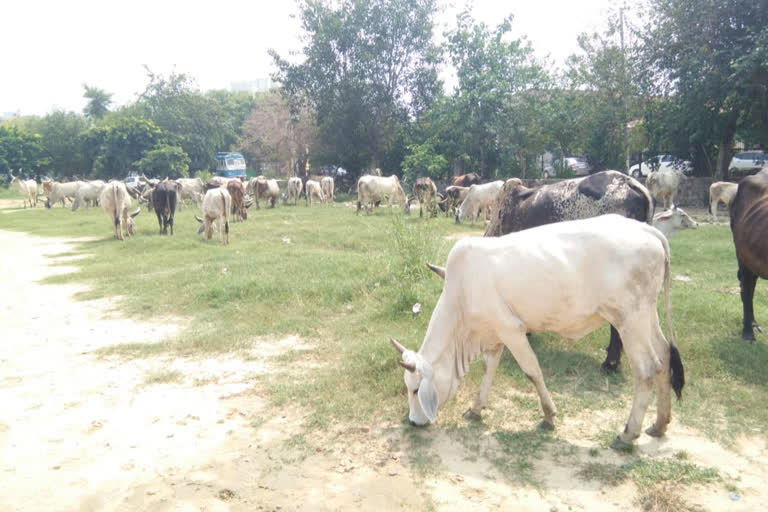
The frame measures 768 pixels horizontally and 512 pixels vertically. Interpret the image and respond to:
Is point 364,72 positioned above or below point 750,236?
above

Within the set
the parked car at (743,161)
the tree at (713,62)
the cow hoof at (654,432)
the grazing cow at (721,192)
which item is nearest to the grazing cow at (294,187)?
the tree at (713,62)

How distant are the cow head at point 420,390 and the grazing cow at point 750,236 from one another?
3.84 m

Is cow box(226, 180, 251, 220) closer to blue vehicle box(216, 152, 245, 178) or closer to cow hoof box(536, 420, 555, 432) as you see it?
cow hoof box(536, 420, 555, 432)

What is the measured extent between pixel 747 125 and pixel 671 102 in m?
2.48

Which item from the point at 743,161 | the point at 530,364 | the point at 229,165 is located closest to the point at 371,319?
the point at 530,364

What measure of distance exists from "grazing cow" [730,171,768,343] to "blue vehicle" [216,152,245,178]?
43.4 m

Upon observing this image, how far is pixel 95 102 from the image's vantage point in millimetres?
52875

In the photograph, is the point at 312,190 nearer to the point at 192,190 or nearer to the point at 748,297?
the point at 192,190

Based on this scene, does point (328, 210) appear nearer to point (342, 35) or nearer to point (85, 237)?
point (85, 237)

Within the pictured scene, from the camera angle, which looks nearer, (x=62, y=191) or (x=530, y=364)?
(x=530, y=364)

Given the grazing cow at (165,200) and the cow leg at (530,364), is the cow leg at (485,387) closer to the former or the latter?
the cow leg at (530,364)

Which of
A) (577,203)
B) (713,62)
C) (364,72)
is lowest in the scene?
(577,203)

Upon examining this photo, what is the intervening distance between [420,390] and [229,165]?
45633 mm

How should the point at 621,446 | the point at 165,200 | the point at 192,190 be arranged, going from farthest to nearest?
the point at 192,190 < the point at 165,200 < the point at 621,446
